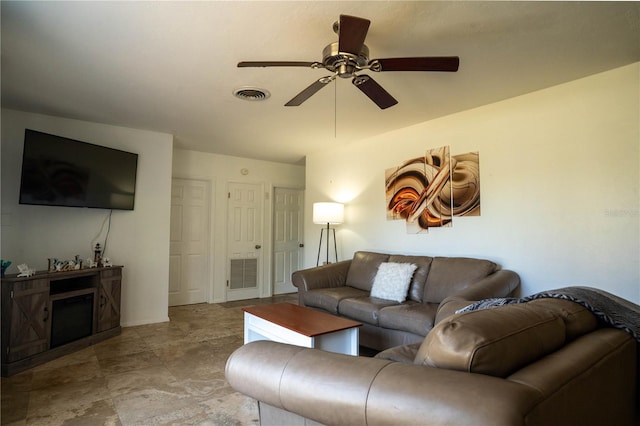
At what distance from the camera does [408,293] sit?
3.39 m

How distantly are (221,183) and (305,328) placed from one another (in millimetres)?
3725

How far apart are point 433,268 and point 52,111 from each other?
4.14 meters

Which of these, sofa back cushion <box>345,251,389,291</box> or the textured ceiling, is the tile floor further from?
the textured ceiling

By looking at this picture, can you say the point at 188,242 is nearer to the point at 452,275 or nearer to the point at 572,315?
the point at 452,275

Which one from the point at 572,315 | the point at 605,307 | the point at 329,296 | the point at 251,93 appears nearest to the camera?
the point at 572,315

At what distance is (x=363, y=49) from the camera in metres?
1.94

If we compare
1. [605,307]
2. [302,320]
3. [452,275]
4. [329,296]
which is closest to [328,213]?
[329,296]

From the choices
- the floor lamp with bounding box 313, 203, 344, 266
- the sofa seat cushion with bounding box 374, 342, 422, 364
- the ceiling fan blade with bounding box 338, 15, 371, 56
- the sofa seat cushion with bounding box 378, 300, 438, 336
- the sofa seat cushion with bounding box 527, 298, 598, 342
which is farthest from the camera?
the floor lamp with bounding box 313, 203, 344, 266

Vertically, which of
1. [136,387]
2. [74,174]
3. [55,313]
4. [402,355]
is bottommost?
[136,387]

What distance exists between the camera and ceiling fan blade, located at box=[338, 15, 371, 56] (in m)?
1.58

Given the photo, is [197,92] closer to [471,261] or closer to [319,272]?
[319,272]

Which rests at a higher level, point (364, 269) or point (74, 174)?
point (74, 174)

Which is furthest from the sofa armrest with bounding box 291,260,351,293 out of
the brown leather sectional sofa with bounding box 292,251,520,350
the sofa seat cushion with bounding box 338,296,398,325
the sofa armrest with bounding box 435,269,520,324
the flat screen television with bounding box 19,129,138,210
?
the flat screen television with bounding box 19,129,138,210

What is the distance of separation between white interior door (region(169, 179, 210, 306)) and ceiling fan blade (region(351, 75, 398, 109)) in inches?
147
